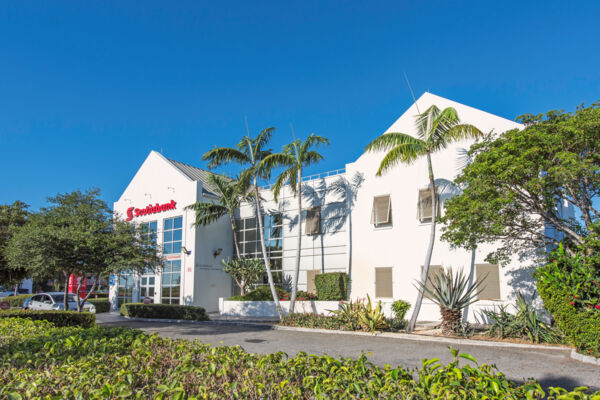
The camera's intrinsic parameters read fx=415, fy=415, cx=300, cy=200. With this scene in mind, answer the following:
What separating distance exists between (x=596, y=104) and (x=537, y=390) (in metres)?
11.1

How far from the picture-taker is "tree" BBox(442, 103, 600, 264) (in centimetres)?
1049

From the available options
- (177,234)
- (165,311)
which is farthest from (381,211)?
(177,234)

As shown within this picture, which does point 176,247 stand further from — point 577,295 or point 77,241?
point 577,295

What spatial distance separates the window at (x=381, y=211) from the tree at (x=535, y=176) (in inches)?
249

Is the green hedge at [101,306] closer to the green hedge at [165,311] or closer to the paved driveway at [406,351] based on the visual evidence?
the green hedge at [165,311]

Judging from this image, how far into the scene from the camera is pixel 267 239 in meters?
25.2

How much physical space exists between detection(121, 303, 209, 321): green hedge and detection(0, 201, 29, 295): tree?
5578 millimetres

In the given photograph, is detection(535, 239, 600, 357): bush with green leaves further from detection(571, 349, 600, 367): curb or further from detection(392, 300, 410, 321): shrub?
detection(392, 300, 410, 321): shrub

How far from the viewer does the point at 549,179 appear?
10922 millimetres

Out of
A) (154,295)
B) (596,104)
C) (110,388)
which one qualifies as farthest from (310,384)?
(154,295)

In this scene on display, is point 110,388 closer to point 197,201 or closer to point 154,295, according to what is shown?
point 197,201

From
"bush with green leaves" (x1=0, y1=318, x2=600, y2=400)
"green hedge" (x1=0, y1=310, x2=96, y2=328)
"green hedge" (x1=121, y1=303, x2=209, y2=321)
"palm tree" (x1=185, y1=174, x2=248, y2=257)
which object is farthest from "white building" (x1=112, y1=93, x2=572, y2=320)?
"bush with green leaves" (x1=0, y1=318, x2=600, y2=400)

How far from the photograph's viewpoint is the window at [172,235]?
26719 millimetres

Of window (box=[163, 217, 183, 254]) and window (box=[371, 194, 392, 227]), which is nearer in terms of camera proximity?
window (box=[371, 194, 392, 227])
